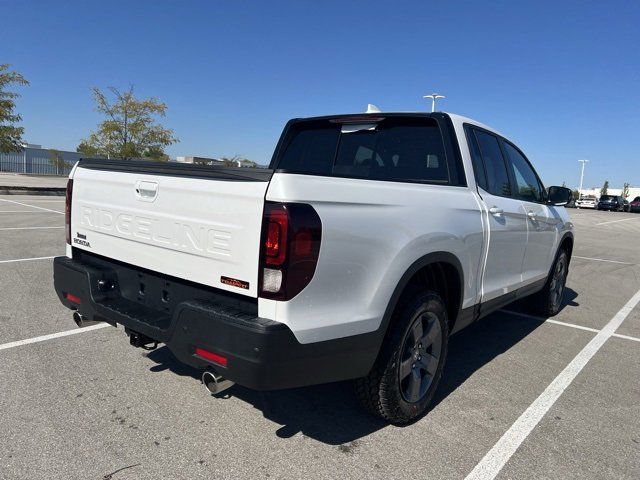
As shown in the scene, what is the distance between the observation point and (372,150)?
12.3 ft

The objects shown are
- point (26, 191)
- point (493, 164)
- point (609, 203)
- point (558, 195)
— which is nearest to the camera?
point (493, 164)

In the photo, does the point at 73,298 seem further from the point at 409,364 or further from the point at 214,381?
the point at 409,364

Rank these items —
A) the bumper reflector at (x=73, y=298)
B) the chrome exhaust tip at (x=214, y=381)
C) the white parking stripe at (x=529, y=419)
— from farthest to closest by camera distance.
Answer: the bumper reflector at (x=73, y=298) < the white parking stripe at (x=529, y=419) < the chrome exhaust tip at (x=214, y=381)

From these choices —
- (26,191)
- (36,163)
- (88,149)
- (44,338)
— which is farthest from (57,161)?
(44,338)

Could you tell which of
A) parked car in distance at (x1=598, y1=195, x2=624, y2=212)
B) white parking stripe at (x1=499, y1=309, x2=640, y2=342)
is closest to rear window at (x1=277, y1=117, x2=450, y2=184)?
white parking stripe at (x1=499, y1=309, x2=640, y2=342)

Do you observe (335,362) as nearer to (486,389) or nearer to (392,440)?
(392,440)

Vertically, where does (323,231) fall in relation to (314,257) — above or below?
above

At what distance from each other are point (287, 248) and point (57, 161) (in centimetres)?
5489

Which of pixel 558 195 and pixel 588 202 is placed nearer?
pixel 558 195

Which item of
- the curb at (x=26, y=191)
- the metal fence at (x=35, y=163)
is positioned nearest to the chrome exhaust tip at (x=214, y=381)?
the curb at (x=26, y=191)

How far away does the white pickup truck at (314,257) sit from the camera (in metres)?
2.15

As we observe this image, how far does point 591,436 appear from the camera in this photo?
9.69ft

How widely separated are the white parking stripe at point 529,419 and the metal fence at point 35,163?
2061 inches

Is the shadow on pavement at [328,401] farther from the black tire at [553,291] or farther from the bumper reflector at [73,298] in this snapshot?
the black tire at [553,291]
